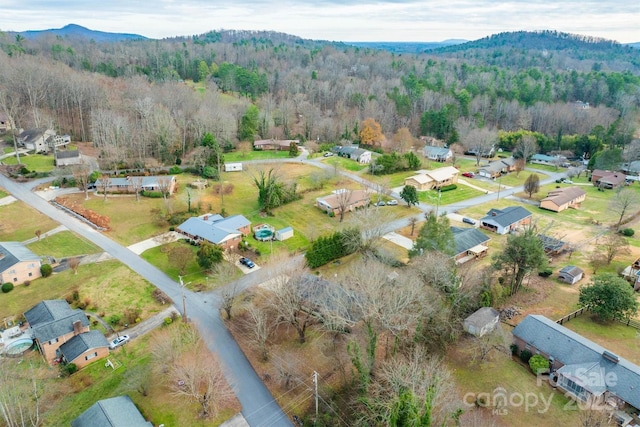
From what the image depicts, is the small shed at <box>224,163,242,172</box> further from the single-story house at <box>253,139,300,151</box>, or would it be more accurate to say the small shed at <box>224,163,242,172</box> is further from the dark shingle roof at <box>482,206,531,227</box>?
the dark shingle roof at <box>482,206,531,227</box>

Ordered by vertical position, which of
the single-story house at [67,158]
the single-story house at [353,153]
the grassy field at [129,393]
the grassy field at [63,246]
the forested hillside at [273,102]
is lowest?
the grassy field at [129,393]

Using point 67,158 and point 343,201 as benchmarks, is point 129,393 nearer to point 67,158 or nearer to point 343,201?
point 343,201

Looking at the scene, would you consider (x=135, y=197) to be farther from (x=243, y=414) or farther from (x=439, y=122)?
(x=439, y=122)

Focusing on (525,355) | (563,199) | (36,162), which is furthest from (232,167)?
(525,355)

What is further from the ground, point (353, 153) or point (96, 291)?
point (353, 153)

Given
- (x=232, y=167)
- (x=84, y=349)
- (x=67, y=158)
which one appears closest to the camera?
(x=84, y=349)

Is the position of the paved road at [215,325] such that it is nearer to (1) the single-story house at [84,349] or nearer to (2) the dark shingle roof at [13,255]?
(2) the dark shingle roof at [13,255]

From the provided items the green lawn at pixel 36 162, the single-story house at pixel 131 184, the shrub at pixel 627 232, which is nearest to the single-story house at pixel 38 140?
the green lawn at pixel 36 162

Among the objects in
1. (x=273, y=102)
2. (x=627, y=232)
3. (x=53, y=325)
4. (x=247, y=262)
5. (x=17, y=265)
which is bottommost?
(x=247, y=262)
